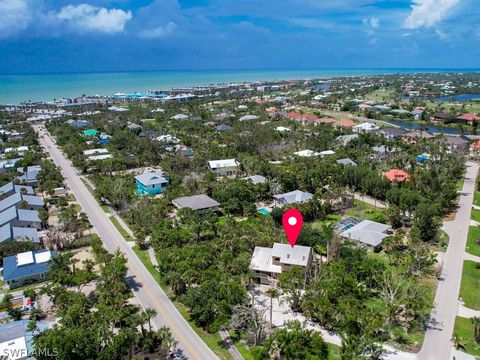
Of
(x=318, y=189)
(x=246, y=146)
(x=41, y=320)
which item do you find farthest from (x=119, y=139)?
(x=41, y=320)

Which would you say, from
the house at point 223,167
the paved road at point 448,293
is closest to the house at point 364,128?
the house at point 223,167

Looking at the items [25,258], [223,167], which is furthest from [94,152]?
[25,258]

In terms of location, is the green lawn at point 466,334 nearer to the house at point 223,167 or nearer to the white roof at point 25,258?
the white roof at point 25,258

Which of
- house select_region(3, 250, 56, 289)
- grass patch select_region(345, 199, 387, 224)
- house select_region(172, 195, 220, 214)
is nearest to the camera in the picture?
house select_region(3, 250, 56, 289)

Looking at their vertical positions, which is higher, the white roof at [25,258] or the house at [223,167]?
the house at [223,167]

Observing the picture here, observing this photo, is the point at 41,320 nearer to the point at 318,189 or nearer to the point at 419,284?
the point at 419,284

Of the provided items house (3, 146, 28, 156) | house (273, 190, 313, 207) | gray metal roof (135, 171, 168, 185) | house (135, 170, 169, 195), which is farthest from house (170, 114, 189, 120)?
house (273, 190, 313, 207)

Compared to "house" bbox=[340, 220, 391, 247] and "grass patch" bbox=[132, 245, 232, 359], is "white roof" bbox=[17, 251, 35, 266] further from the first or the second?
"house" bbox=[340, 220, 391, 247]
